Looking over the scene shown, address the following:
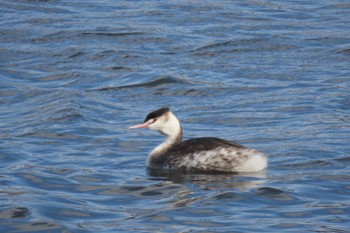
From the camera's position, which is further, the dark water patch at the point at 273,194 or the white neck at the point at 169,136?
the white neck at the point at 169,136

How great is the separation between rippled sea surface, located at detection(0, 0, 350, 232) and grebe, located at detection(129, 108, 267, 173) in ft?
0.52

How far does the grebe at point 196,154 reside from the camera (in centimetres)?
1195

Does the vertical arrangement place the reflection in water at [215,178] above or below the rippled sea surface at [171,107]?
A: below

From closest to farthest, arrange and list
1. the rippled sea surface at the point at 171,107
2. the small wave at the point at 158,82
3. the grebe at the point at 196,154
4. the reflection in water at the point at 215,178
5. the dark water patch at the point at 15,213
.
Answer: the dark water patch at the point at 15,213 < the rippled sea surface at the point at 171,107 < the reflection in water at the point at 215,178 < the grebe at the point at 196,154 < the small wave at the point at 158,82

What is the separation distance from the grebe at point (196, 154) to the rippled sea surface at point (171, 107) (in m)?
→ 0.16

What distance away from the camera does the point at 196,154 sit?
12.2 metres

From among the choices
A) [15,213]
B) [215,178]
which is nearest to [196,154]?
[215,178]

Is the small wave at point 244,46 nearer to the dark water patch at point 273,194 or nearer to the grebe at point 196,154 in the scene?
the grebe at point 196,154

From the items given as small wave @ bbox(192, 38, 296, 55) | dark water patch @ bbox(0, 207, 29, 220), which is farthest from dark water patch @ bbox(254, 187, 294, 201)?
small wave @ bbox(192, 38, 296, 55)

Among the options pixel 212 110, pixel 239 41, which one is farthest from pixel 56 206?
pixel 239 41

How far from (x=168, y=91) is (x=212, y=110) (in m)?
1.56

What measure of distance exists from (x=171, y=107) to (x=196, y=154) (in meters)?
3.49

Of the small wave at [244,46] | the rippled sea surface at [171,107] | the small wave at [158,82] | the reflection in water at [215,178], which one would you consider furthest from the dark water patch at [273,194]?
the small wave at [244,46]

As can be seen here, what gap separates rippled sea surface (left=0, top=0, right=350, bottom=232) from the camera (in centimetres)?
1026
